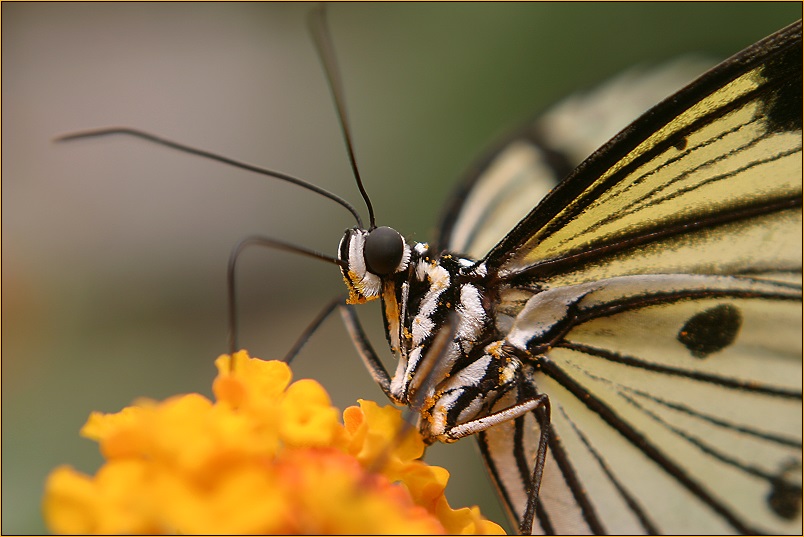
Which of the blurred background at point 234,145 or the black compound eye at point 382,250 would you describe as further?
the blurred background at point 234,145

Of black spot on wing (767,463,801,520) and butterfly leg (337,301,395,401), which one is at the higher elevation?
butterfly leg (337,301,395,401)

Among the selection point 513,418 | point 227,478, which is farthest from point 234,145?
point 227,478

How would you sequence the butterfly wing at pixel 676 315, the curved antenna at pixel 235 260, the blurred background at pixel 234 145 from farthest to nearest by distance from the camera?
the blurred background at pixel 234 145, the butterfly wing at pixel 676 315, the curved antenna at pixel 235 260

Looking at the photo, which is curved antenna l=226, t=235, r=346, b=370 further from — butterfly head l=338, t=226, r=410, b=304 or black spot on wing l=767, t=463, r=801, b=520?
black spot on wing l=767, t=463, r=801, b=520

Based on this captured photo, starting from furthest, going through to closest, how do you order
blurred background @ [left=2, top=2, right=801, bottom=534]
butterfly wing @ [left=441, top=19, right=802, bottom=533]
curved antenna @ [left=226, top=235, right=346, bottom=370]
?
blurred background @ [left=2, top=2, right=801, bottom=534] → butterfly wing @ [left=441, top=19, right=802, bottom=533] → curved antenna @ [left=226, top=235, right=346, bottom=370]

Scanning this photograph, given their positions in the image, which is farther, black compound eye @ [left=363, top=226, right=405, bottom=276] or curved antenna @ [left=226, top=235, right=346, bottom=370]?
black compound eye @ [left=363, top=226, right=405, bottom=276]

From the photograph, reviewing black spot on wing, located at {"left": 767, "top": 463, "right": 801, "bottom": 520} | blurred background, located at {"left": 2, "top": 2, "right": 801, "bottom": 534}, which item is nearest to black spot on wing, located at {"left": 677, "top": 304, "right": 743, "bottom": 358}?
black spot on wing, located at {"left": 767, "top": 463, "right": 801, "bottom": 520}

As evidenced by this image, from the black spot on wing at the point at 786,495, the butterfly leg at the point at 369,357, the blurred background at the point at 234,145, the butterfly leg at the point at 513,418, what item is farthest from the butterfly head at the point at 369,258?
the blurred background at the point at 234,145

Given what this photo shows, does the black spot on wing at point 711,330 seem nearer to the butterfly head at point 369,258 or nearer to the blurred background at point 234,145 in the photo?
the butterfly head at point 369,258
